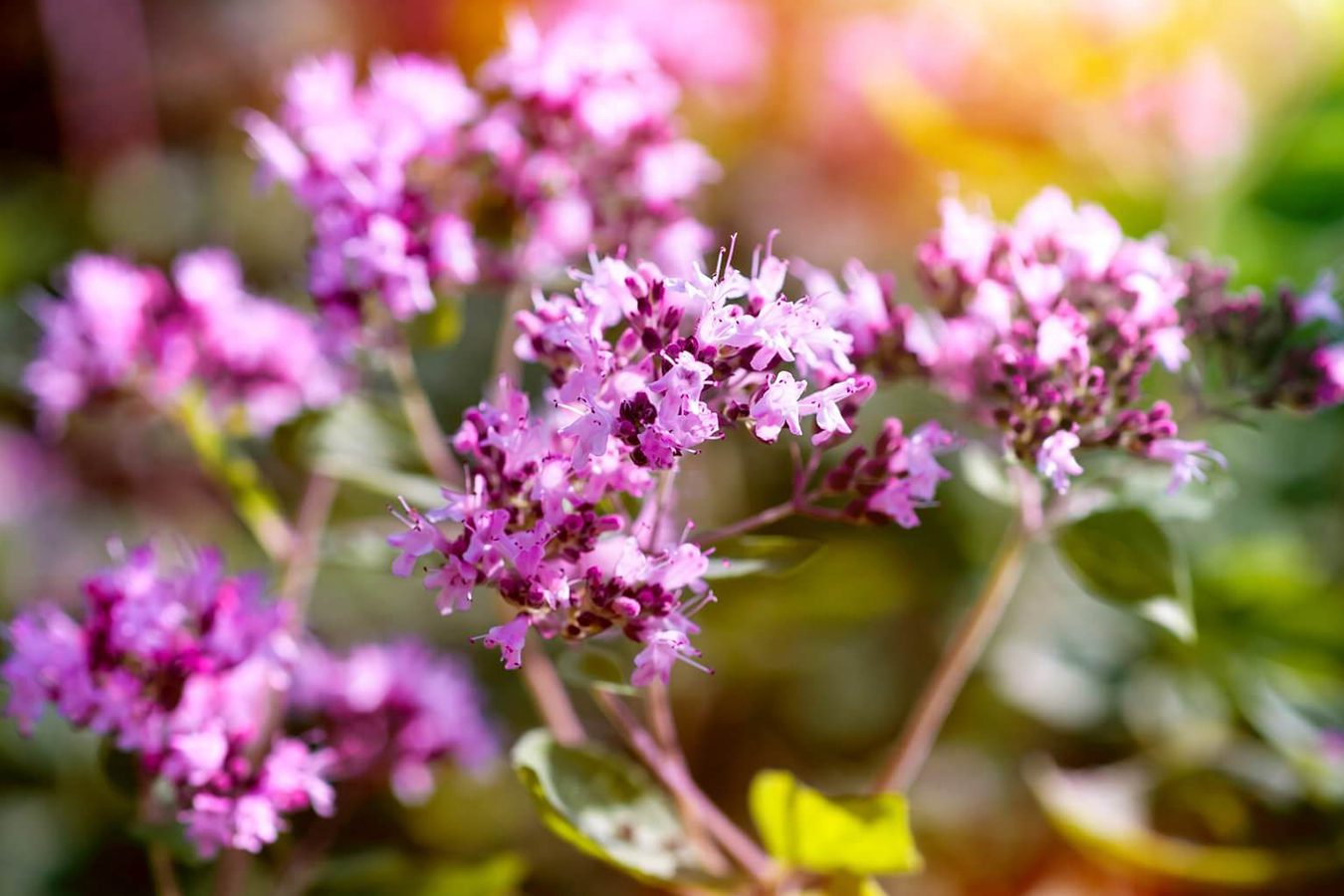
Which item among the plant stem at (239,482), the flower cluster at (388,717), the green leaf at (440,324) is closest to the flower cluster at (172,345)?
the plant stem at (239,482)

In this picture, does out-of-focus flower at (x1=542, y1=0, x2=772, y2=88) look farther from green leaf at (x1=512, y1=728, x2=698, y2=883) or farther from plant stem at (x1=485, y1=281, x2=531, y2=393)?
green leaf at (x1=512, y1=728, x2=698, y2=883)

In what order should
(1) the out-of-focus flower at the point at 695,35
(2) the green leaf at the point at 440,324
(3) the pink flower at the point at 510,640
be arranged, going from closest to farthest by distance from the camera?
(3) the pink flower at the point at 510,640 → (2) the green leaf at the point at 440,324 → (1) the out-of-focus flower at the point at 695,35

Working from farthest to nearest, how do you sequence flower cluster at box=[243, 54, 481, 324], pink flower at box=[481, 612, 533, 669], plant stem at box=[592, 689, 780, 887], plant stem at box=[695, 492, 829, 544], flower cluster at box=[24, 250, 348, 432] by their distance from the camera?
flower cluster at box=[24, 250, 348, 432] < flower cluster at box=[243, 54, 481, 324] < plant stem at box=[592, 689, 780, 887] < plant stem at box=[695, 492, 829, 544] < pink flower at box=[481, 612, 533, 669]

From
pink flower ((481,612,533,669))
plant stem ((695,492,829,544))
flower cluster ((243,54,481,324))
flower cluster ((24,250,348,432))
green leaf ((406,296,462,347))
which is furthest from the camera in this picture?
flower cluster ((24,250,348,432))

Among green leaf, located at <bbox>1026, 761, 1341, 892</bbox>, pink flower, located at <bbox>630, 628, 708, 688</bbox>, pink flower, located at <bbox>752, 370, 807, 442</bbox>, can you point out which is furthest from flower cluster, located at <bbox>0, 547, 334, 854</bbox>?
green leaf, located at <bbox>1026, 761, 1341, 892</bbox>

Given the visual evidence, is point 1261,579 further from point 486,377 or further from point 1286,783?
point 486,377

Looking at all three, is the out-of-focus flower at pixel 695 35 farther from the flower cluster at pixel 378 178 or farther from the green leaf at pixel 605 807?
the green leaf at pixel 605 807

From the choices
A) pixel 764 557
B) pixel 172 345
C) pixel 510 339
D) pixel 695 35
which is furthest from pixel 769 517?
pixel 695 35

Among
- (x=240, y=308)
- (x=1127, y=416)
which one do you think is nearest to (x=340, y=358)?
(x=240, y=308)
